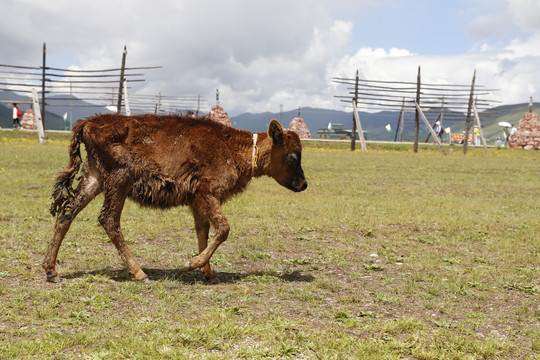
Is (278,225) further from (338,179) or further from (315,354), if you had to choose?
(338,179)

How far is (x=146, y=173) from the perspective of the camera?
5.97 meters

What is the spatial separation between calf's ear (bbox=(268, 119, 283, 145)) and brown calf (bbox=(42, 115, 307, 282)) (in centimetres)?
3

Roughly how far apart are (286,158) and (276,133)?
0.37m

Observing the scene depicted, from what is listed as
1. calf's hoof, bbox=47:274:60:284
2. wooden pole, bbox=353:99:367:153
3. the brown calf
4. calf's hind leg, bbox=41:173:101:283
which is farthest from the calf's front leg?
wooden pole, bbox=353:99:367:153

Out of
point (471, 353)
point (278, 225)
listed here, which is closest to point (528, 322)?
point (471, 353)

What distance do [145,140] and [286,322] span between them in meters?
2.84

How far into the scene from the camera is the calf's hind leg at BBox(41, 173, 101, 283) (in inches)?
230

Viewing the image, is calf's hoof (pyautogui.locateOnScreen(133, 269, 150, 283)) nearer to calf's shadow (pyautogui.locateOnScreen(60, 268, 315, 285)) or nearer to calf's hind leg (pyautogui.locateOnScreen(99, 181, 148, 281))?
calf's hind leg (pyautogui.locateOnScreen(99, 181, 148, 281))

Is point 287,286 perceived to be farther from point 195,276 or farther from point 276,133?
point 276,133

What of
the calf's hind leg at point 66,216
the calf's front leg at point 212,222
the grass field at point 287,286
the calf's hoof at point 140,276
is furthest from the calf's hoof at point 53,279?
the calf's front leg at point 212,222

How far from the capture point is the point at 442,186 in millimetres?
17578

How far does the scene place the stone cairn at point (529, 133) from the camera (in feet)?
155

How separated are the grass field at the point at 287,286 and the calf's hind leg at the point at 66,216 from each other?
247mm

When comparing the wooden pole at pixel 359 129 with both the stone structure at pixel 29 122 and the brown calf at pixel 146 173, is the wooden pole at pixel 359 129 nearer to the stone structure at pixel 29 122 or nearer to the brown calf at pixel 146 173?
the stone structure at pixel 29 122
